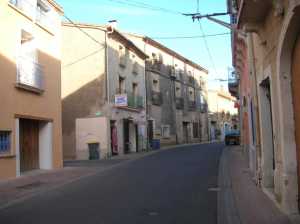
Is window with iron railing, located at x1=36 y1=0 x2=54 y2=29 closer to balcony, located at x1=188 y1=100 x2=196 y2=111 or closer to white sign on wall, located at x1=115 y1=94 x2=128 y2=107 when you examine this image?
white sign on wall, located at x1=115 y1=94 x2=128 y2=107

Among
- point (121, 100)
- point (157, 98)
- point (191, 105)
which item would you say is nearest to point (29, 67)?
point (121, 100)

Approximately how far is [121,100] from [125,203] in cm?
1957

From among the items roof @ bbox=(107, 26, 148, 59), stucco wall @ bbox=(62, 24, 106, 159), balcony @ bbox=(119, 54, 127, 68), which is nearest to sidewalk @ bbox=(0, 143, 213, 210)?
stucco wall @ bbox=(62, 24, 106, 159)

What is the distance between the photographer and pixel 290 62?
735cm

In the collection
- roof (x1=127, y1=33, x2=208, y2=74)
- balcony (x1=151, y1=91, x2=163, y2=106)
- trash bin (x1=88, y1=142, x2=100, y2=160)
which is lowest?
trash bin (x1=88, y1=142, x2=100, y2=160)

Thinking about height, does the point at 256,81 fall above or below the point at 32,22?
below

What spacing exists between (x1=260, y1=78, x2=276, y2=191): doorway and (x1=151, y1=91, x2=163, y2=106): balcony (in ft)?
95.1

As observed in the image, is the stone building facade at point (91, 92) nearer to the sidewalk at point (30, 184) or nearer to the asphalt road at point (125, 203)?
the sidewalk at point (30, 184)

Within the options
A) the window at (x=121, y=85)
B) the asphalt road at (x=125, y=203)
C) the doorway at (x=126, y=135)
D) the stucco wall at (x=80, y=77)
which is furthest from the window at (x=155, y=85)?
the asphalt road at (x=125, y=203)

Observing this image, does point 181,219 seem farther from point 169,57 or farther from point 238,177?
point 169,57

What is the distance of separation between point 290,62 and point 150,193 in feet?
16.0

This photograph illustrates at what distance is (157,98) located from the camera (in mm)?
40250

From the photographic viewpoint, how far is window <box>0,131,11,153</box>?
580 inches

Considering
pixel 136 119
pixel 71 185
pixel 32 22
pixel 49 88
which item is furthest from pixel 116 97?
pixel 71 185
